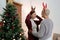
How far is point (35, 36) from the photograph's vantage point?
302 centimetres

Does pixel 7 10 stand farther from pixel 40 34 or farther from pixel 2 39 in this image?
pixel 40 34

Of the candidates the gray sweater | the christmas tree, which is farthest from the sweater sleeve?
the christmas tree

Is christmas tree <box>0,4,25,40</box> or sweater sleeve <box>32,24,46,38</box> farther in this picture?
sweater sleeve <box>32,24,46,38</box>

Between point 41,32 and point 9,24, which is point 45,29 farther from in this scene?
point 9,24

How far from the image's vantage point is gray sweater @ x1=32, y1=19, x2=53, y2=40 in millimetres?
2850

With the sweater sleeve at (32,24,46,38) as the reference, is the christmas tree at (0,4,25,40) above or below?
above

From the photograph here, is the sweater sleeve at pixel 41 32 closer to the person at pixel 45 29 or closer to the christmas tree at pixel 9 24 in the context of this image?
the person at pixel 45 29

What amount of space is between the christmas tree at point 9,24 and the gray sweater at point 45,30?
0.54 m

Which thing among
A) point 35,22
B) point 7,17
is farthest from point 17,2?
point 7,17

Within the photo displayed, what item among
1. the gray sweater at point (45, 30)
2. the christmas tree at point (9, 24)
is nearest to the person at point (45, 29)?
the gray sweater at point (45, 30)

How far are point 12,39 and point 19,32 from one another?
145 mm

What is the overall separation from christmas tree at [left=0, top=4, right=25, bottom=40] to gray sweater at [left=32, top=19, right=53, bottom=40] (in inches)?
21.1

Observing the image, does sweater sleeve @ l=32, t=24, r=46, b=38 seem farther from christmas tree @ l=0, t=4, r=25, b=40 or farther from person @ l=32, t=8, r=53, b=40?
christmas tree @ l=0, t=4, r=25, b=40

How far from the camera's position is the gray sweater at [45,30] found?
2.85m
